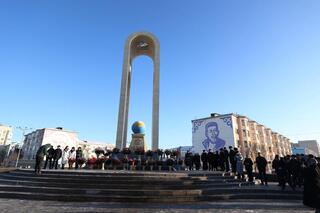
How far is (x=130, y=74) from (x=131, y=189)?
70.7 feet

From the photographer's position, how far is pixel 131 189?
8641mm

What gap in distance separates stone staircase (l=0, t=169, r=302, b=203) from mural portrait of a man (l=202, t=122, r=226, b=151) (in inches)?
1759

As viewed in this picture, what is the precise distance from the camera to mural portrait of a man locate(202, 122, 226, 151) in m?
53.8

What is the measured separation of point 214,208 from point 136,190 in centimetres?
299

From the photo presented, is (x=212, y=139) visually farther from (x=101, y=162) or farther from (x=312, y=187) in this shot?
(x=312, y=187)

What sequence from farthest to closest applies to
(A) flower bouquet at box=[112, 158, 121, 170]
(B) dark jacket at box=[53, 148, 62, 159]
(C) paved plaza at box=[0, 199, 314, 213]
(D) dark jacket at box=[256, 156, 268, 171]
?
(A) flower bouquet at box=[112, 158, 121, 170], (B) dark jacket at box=[53, 148, 62, 159], (D) dark jacket at box=[256, 156, 268, 171], (C) paved plaza at box=[0, 199, 314, 213]

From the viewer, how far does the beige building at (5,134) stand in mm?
96875

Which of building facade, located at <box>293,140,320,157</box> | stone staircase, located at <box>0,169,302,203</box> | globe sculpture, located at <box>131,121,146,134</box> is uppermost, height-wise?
building facade, located at <box>293,140,320,157</box>

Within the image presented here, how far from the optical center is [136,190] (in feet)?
27.1

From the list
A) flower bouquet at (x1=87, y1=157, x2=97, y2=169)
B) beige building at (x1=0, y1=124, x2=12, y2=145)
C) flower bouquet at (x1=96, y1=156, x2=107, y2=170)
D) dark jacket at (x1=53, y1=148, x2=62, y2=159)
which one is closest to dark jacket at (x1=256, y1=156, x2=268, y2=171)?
flower bouquet at (x1=96, y1=156, x2=107, y2=170)

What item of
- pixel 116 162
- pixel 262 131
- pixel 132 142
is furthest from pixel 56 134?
pixel 262 131

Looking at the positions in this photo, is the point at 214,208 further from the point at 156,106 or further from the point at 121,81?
the point at 121,81

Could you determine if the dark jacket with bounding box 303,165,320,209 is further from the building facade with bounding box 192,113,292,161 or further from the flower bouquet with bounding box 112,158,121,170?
the building facade with bounding box 192,113,292,161

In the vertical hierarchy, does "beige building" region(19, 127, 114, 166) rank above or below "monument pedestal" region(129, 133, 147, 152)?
above
